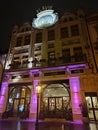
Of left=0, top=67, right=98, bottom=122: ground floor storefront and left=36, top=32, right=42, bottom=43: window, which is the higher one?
left=36, top=32, right=42, bottom=43: window

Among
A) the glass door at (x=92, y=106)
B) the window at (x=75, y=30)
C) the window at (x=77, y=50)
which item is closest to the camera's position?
the glass door at (x=92, y=106)

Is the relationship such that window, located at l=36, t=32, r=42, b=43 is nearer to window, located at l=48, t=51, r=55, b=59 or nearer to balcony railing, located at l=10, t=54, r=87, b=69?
window, located at l=48, t=51, r=55, b=59

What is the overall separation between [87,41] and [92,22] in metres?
3.63

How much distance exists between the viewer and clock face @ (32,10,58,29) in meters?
19.7

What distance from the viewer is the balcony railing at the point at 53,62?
47.4 feet

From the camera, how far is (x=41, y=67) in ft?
50.1

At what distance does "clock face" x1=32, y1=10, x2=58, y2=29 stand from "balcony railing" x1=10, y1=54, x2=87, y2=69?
7.27m

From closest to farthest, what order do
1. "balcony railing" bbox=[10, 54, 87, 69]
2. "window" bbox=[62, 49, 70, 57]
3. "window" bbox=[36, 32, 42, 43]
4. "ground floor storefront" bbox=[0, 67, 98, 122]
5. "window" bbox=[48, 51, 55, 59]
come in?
"ground floor storefront" bbox=[0, 67, 98, 122] → "balcony railing" bbox=[10, 54, 87, 69] → "window" bbox=[62, 49, 70, 57] → "window" bbox=[48, 51, 55, 59] → "window" bbox=[36, 32, 42, 43]

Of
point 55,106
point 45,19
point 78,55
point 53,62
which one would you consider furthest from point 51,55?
point 45,19

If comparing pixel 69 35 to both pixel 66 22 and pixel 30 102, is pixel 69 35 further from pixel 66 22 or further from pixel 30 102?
pixel 30 102

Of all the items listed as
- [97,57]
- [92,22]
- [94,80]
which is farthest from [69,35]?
[94,80]

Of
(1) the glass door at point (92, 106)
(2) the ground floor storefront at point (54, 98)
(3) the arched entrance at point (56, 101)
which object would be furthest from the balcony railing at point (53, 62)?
(1) the glass door at point (92, 106)

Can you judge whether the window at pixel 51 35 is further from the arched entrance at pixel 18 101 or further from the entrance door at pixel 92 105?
the entrance door at pixel 92 105

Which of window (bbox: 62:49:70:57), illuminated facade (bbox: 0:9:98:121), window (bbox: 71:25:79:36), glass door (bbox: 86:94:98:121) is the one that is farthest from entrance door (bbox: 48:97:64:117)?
window (bbox: 71:25:79:36)
